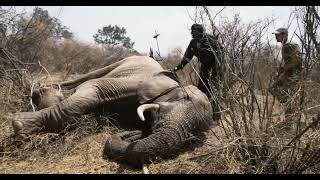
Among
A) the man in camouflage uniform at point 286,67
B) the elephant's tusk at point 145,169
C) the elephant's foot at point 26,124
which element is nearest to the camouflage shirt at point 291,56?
the man in camouflage uniform at point 286,67

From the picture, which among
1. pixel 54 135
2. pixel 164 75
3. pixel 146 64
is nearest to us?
pixel 54 135

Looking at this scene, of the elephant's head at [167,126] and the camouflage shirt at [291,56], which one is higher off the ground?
the camouflage shirt at [291,56]

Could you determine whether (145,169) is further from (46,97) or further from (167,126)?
(46,97)

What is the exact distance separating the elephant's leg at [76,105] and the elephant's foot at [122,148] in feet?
2.85

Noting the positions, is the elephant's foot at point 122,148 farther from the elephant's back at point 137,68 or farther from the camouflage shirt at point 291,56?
the camouflage shirt at point 291,56

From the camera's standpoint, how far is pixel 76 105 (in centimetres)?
740

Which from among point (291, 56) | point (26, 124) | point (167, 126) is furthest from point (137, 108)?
point (291, 56)

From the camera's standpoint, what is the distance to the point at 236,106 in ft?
20.6

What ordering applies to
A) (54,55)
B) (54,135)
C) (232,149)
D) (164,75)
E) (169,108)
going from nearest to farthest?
1. (232,149)
2. (169,108)
3. (54,135)
4. (164,75)
5. (54,55)

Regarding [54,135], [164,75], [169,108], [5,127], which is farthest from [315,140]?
[5,127]

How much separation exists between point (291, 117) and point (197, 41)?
3.24m

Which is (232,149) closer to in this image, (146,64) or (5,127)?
(146,64)

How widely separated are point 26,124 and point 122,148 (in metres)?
1.55

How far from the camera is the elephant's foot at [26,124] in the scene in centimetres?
698
